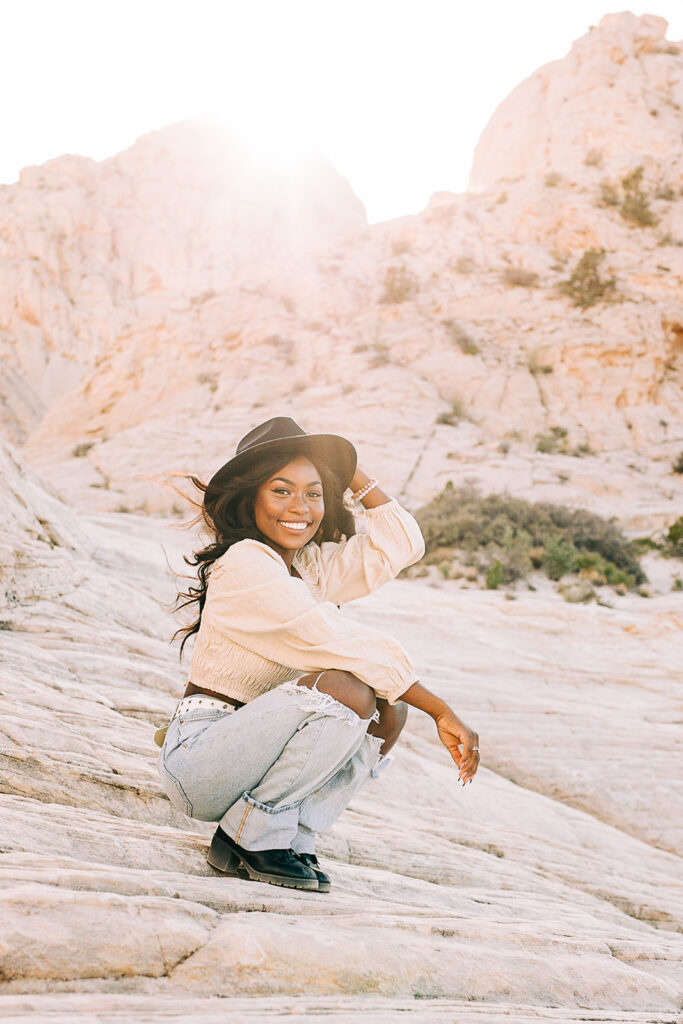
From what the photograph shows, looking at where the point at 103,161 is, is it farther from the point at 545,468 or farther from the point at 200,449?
the point at 545,468

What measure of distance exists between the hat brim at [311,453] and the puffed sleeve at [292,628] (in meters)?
0.40

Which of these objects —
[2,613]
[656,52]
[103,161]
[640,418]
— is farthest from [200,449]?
[103,161]

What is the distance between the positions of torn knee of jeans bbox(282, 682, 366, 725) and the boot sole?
20.6 inches

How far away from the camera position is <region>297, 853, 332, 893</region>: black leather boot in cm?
243

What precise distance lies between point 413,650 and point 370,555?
4234 mm

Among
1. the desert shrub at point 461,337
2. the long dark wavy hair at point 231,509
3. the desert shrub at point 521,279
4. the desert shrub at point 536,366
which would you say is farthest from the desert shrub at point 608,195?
the long dark wavy hair at point 231,509

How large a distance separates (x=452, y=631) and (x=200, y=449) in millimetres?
13256

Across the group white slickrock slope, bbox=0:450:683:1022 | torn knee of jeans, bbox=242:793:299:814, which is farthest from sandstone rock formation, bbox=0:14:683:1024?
torn knee of jeans, bbox=242:793:299:814

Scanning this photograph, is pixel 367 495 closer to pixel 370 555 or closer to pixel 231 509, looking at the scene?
pixel 370 555

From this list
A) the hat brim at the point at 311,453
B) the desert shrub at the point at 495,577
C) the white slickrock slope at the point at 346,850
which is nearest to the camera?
the white slickrock slope at the point at 346,850

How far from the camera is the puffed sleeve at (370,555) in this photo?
3.19 m

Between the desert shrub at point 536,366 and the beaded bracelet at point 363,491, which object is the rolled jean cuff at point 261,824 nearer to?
the beaded bracelet at point 363,491

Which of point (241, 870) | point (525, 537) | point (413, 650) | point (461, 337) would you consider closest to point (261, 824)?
point (241, 870)

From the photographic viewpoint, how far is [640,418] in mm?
22453
